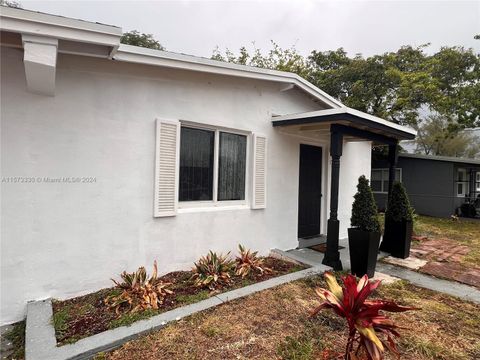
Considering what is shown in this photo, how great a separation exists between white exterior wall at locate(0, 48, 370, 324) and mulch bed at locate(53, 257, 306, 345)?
18 cm

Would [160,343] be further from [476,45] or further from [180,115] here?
[476,45]

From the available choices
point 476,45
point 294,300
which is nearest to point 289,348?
point 294,300

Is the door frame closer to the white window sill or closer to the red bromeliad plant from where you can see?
the white window sill

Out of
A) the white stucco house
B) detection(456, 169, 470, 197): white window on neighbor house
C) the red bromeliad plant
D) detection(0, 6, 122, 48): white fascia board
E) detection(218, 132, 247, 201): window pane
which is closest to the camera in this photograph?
the red bromeliad plant

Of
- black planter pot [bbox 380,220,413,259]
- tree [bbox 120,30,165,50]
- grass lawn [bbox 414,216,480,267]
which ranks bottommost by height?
grass lawn [bbox 414,216,480,267]

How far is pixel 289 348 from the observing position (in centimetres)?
269

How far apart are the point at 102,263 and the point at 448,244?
8328 mm

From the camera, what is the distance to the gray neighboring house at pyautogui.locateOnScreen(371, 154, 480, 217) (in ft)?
40.4

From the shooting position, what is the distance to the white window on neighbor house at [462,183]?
42.8ft

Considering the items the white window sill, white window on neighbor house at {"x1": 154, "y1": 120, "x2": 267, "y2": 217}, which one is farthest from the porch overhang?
the white window sill

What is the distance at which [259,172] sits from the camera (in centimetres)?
539

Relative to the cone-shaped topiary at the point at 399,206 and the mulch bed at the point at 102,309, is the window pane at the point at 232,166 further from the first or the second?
the cone-shaped topiary at the point at 399,206

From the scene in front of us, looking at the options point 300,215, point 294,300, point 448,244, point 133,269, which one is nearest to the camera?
point 294,300

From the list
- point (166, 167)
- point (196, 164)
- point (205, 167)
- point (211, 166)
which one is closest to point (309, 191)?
point (211, 166)
